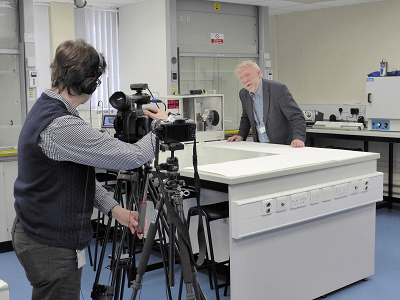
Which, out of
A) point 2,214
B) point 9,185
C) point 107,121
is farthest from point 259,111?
point 2,214

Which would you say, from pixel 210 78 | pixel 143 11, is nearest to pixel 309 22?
pixel 210 78

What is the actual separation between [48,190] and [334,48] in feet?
19.2

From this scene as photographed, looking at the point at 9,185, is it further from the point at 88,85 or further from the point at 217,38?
the point at 217,38

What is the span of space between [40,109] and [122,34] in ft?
14.8

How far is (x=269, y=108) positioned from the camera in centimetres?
385

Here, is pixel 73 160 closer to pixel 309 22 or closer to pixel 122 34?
pixel 122 34

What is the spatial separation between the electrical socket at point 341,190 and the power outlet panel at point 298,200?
0.28m

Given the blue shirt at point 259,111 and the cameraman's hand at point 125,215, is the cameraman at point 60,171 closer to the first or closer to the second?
the cameraman's hand at point 125,215

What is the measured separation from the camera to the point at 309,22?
267 inches

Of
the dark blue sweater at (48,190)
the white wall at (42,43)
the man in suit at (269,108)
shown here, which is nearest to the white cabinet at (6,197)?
the white wall at (42,43)

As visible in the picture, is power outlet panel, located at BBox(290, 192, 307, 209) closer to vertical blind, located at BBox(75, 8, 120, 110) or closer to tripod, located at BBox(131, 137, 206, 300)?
tripod, located at BBox(131, 137, 206, 300)

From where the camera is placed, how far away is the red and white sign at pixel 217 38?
560 cm

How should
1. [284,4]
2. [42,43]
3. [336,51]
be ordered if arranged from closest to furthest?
[42,43]
[284,4]
[336,51]

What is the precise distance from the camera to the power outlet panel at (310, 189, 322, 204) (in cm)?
268
